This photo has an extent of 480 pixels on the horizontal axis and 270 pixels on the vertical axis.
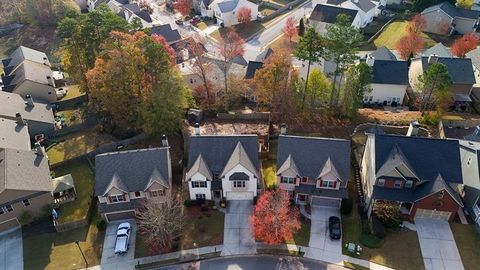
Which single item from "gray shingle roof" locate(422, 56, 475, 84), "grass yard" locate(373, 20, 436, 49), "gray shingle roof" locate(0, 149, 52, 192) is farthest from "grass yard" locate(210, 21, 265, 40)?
"gray shingle roof" locate(0, 149, 52, 192)

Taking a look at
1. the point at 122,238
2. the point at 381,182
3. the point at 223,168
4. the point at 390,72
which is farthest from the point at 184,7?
the point at 381,182

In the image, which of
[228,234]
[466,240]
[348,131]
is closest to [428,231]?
[466,240]

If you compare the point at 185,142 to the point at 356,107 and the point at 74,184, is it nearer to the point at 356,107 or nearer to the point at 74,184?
the point at 74,184

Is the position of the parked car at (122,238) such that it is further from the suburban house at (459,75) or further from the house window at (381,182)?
the suburban house at (459,75)

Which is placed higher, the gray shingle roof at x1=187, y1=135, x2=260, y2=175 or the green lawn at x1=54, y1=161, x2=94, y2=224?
→ the gray shingle roof at x1=187, y1=135, x2=260, y2=175

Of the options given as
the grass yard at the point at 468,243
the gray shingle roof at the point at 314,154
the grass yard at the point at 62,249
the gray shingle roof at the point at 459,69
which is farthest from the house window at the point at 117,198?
the gray shingle roof at the point at 459,69

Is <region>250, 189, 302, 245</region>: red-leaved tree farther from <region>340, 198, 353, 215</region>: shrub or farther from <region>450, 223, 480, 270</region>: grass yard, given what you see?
<region>450, 223, 480, 270</region>: grass yard
